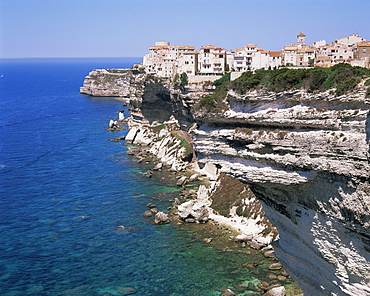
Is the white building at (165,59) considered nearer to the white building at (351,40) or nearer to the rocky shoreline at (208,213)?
the rocky shoreline at (208,213)

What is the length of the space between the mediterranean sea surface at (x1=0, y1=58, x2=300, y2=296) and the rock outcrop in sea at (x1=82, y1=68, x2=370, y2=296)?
11.5 m

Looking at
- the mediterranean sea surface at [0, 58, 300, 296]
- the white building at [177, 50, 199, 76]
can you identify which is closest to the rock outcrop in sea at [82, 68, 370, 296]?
the mediterranean sea surface at [0, 58, 300, 296]

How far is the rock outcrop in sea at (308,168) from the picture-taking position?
20.5 metres

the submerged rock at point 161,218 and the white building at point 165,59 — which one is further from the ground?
the white building at point 165,59

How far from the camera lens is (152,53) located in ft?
412

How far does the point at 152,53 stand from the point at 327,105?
105 m

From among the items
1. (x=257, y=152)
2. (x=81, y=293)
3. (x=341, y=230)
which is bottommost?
(x=81, y=293)

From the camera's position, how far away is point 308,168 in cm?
2219

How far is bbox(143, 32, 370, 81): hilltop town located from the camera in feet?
240

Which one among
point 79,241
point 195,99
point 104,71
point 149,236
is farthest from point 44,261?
point 104,71

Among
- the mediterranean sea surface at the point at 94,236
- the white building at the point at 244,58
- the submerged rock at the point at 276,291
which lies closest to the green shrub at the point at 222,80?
the white building at the point at 244,58

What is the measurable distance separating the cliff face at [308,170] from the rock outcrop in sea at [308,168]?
0.05m

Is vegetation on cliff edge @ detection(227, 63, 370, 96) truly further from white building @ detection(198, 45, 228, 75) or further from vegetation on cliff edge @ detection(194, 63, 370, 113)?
white building @ detection(198, 45, 228, 75)

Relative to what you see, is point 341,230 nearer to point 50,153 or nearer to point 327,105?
point 327,105
